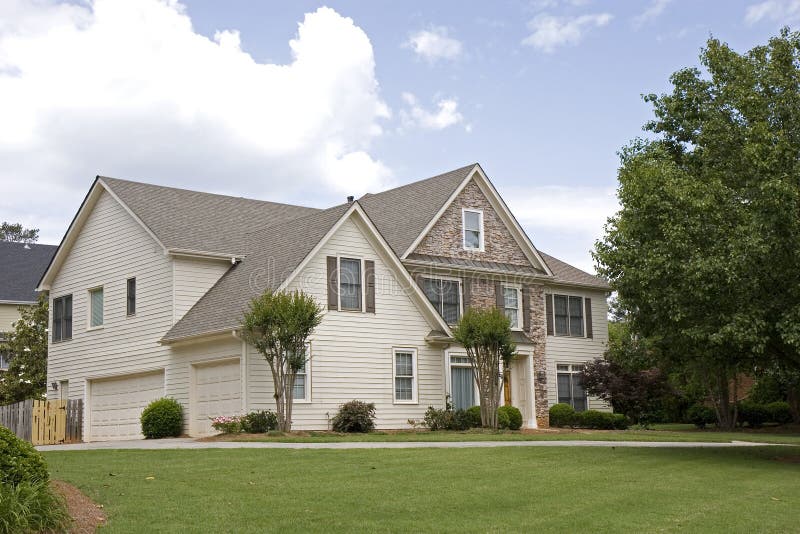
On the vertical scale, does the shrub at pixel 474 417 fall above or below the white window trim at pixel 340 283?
below

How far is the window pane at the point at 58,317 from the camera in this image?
104ft

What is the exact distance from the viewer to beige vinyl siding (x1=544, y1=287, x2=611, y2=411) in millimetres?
33906

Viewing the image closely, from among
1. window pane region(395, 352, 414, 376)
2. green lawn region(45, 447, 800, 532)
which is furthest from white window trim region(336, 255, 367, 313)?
green lawn region(45, 447, 800, 532)

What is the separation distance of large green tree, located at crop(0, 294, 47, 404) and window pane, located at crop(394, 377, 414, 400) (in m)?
15.6

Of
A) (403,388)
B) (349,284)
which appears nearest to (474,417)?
(403,388)

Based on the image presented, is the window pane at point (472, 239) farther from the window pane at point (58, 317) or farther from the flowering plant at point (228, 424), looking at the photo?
the window pane at point (58, 317)

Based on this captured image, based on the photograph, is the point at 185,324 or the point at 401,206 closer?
the point at 185,324

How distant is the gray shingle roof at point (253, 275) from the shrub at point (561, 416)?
447 inches

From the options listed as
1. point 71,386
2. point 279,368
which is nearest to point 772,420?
point 279,368

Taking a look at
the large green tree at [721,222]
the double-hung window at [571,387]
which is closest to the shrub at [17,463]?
the large green tree at [721,222]

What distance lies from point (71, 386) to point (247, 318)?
37.0 feet

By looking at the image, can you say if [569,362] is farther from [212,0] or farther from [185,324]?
[212,0]

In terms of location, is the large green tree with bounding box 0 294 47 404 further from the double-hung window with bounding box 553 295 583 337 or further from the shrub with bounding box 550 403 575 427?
the double-hung window with bounding box 553 295 583 337

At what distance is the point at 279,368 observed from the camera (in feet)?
75.3
